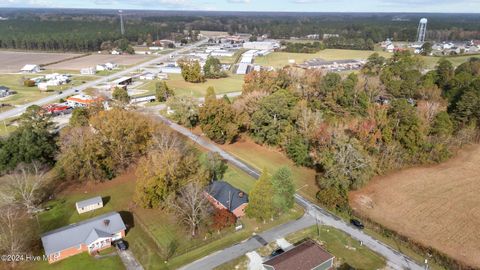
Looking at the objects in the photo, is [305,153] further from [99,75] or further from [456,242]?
[99,75]

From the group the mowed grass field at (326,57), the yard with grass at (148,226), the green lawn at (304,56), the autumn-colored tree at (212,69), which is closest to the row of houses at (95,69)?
the autumn-colored tree at (212,69)

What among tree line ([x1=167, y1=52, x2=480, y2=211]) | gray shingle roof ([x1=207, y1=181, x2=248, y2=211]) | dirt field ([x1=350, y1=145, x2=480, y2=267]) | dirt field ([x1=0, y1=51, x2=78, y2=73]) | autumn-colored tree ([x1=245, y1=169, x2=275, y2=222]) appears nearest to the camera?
dirt field ([x1=350, y1=145, x2=480, y2=267])

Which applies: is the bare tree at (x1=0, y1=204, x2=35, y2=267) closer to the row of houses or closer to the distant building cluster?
the row of houses

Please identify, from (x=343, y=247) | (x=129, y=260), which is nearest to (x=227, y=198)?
(x=129, y=260)

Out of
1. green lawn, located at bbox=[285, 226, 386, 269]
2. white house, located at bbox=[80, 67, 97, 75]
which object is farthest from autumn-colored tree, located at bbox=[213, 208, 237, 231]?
white house, located at bbox=[80, 67, 97, 75]

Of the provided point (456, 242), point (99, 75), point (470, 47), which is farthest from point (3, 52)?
point (470, 47)

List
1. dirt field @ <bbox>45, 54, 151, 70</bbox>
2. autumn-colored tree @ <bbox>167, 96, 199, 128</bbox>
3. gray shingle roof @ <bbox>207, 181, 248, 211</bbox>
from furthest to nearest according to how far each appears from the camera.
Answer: dirt field @ <bbox>45, 54, 151, 70</bbox> → autumn-colored tree @ <bbox>167, 96, 199, 128</bbox> → gray shingle roof @ <bbox>207, 181, 248, 211</bbox>

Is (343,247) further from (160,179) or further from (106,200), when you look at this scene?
Answer: (106,200)
